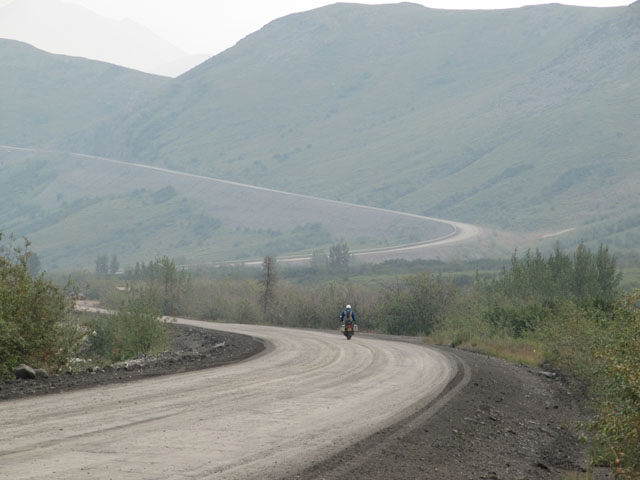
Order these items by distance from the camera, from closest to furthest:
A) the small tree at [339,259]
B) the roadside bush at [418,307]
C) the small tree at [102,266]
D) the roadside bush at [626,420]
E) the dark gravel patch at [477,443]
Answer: the dark gravel patch at [477,443]
the roadside bush at [626,420]
the roadside bush at [418,307]
the small tree at [339,259]
the small tree at [102,266]

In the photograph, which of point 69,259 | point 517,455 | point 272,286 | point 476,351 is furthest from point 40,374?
point 69,259

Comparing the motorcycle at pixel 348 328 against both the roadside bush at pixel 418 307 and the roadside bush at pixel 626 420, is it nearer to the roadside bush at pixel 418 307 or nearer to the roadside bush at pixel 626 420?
the roadside bush at pixel 418 307

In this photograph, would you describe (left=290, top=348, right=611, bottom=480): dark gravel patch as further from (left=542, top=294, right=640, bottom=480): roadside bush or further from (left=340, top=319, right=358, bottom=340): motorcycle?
(left=340, top=319, right=358, bottom=340): motorcycle

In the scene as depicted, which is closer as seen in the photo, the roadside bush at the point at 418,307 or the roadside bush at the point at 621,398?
the roadside bush at the point at 621,398

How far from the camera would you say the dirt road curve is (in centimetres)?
949

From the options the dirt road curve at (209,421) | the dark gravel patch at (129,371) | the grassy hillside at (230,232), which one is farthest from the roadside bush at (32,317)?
the grassy hillside at (230,232)

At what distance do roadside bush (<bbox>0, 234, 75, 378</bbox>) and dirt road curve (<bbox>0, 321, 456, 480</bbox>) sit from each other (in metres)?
3.39

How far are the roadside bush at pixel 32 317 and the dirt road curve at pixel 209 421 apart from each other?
11.1ft

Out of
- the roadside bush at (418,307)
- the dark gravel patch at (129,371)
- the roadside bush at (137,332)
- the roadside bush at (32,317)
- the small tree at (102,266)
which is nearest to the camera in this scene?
the dark gravel patch at (129,371)

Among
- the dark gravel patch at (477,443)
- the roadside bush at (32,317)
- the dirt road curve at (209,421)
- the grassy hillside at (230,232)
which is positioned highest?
the grassy hillside at (230,232)

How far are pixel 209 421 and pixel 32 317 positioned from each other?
8727mm

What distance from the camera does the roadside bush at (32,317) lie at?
1847 centimetres

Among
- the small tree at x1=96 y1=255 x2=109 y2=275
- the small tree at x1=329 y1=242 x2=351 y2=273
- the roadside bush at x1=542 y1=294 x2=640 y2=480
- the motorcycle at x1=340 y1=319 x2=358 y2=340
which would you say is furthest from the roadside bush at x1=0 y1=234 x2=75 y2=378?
the small tree at x1=96 y1=255 x2=109 y2=275

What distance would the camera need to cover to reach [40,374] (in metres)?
18.4
